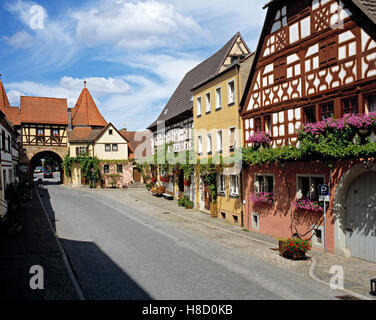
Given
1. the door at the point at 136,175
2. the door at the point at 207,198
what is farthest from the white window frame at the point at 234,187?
the door at the point at 136,175

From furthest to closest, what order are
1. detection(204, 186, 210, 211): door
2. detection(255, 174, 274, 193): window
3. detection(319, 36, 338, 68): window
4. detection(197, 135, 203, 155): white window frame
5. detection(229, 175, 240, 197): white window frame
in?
detection(197, 135, 203, 155): white window frame < detection(204, 186, 210, 211): door < detection(229, 175, 240, 197): white window frame < detection(255, 174, 274, 193): window < detection(319, 36, 338, 68): window

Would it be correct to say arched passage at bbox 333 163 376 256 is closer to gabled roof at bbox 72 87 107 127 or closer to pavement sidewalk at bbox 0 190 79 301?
pavement sidewalk at bbox 0 190 79 301

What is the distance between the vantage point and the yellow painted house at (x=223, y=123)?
20531mm

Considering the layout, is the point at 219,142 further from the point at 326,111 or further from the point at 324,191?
the point at 324,191

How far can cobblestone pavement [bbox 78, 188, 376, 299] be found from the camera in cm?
1124

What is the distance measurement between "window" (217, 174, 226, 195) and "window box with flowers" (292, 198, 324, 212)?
283 inches

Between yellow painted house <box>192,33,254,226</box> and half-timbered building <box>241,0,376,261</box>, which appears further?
yellow painted house <box>192,33,254,226</box>

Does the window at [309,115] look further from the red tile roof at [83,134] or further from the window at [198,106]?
the red tile roof at [83,134]

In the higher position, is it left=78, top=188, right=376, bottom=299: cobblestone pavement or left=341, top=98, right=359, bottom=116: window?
left=341, top=98, right=359, bottom=116: window

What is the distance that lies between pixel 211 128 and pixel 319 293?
612 inches

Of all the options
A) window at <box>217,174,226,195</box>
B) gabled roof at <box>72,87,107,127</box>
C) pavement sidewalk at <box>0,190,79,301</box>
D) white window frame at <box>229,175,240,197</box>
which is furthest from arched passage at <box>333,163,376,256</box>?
gabled roof at <box>72,87,107,127</box>

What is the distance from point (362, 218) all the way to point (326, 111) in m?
4.35
